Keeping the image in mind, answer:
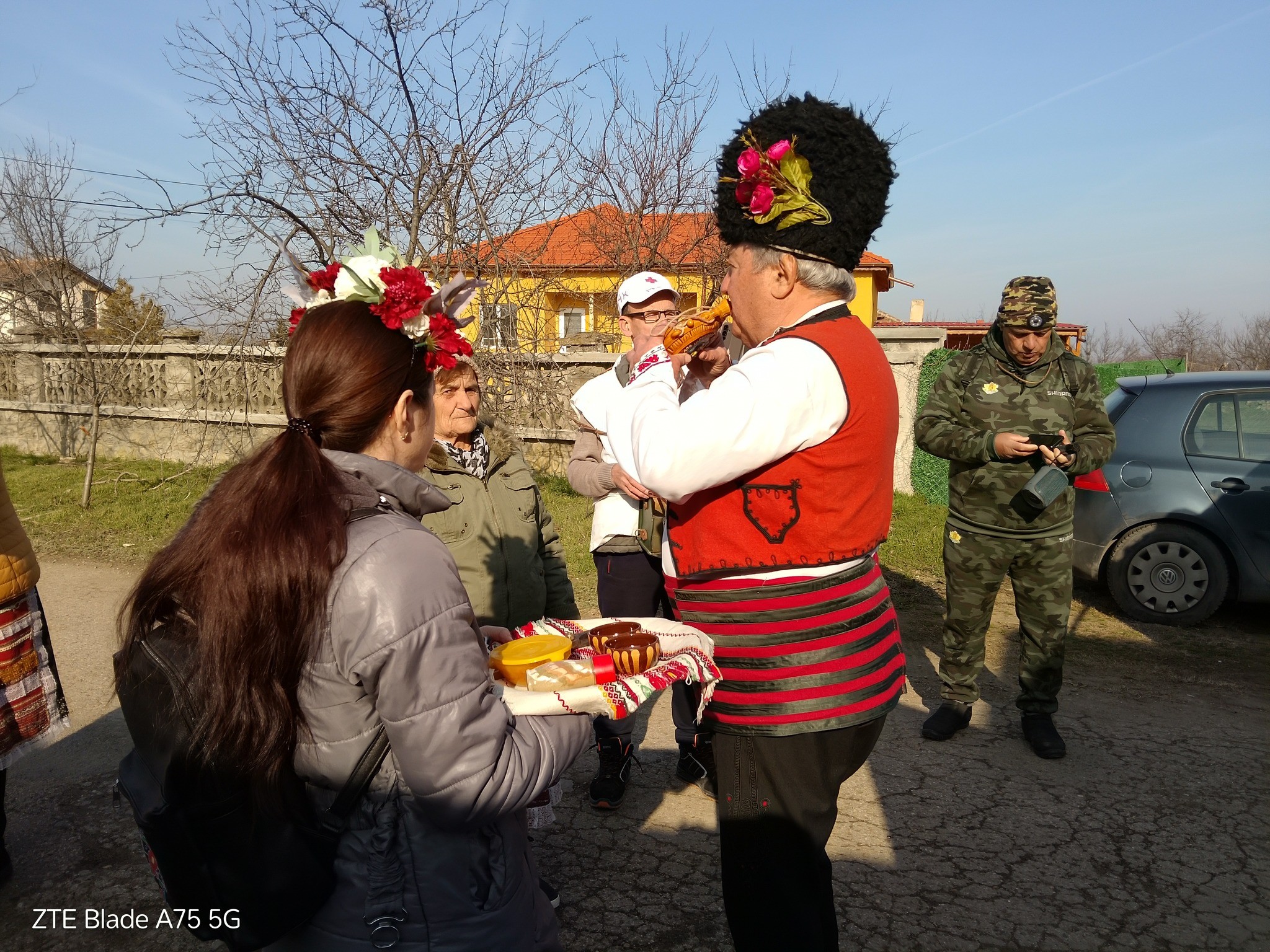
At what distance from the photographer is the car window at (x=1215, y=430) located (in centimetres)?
613

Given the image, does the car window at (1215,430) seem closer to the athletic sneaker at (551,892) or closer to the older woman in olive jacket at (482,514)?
the older woman in olive jacket at (482,514)

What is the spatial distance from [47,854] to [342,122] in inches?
249

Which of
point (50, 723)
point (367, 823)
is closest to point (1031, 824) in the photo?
point (367, 823)

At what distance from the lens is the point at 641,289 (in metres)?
3.67

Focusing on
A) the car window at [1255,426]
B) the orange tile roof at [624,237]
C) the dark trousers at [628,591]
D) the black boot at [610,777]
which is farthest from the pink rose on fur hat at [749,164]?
the orange tile roof at [624,237]

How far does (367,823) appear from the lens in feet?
5.24

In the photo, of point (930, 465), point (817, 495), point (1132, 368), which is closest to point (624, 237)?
point (930, 465)

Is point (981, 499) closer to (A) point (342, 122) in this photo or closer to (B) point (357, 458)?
(B) point (357, 458)

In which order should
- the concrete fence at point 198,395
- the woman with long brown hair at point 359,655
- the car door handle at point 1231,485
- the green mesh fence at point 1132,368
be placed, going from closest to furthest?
Answer: 1. the woman with long brown hair at point 359,655
2. the car door handle at point 1231,485
3. the concrete fence at point 198,395
4. the green mesh fence at point 1132,368

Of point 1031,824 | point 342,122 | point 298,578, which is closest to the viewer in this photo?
point 298,578

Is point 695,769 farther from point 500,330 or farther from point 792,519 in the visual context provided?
point 500,330

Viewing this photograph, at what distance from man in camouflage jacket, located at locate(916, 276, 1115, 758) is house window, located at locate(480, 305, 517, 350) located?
5.82 meters

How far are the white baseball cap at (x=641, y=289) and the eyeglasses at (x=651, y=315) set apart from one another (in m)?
0.05

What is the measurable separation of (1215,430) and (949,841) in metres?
4.50
